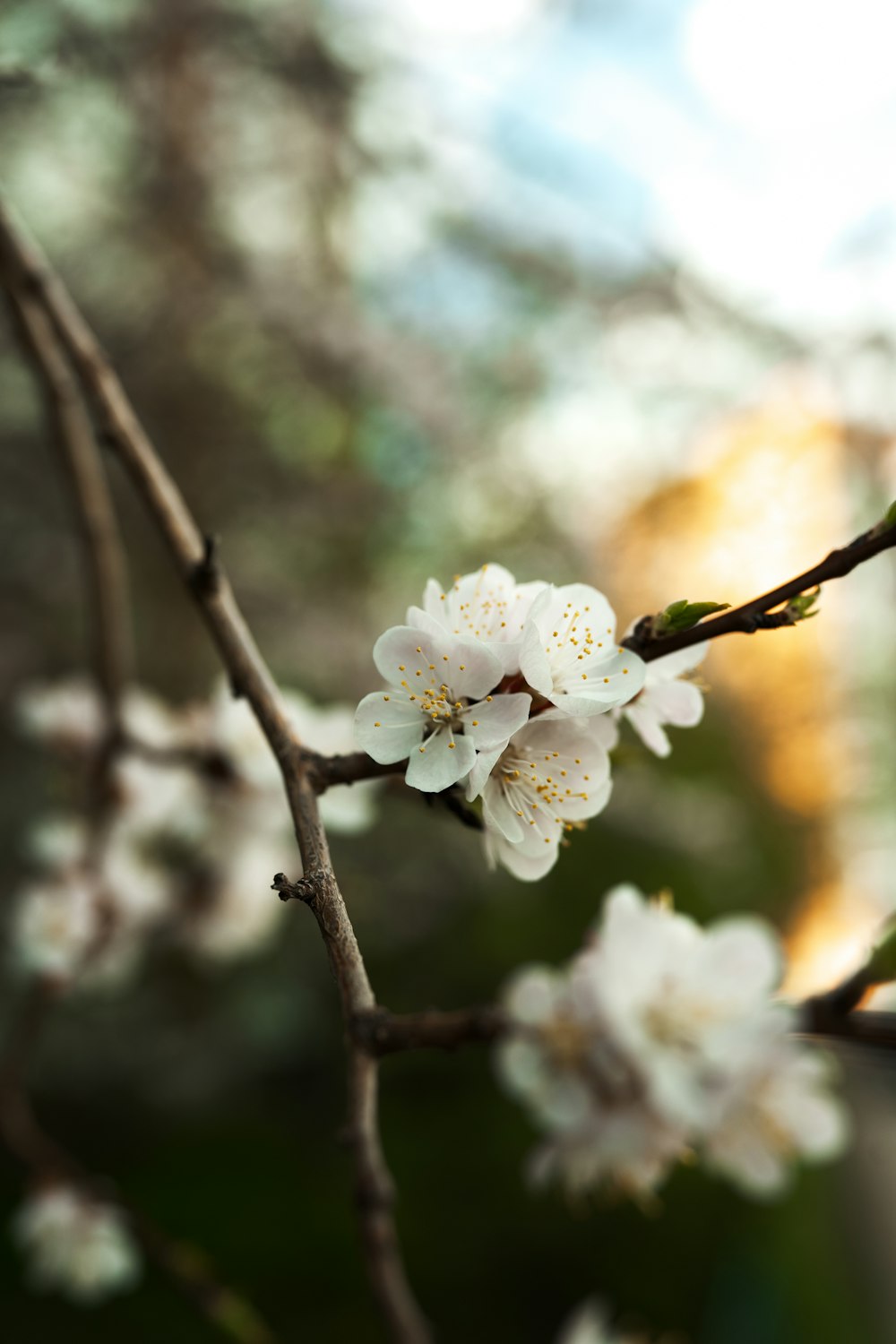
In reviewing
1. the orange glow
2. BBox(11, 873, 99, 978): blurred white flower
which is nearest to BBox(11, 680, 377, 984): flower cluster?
BBox(11, 873, 99, 978): blurred white flower

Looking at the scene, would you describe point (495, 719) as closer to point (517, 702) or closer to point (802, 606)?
point (517, 702)

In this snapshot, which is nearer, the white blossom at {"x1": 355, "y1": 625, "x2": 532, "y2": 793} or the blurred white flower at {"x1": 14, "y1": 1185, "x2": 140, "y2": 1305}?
the white blossom at {"x1": 355, "y1": 625, "x2": 532, "y2": 793}

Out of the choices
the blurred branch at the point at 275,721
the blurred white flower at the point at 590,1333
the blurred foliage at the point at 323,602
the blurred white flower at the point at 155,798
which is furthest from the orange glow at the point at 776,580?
the blurred branch at the point at 275,721

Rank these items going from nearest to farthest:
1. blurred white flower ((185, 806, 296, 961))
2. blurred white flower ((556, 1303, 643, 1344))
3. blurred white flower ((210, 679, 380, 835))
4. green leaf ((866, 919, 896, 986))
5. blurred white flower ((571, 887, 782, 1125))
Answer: green leaf ((866, 919, 896, 986)) → blurred white flower ((571, 887, 782, 1125)) → blurred white flower ((210, 679, 380, 835)) → blurred white flower ((556, 1303, 643, 1344)) → blurred white flower ((185, 806, 296, 961))

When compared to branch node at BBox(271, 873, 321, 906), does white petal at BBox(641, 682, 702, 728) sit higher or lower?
higher

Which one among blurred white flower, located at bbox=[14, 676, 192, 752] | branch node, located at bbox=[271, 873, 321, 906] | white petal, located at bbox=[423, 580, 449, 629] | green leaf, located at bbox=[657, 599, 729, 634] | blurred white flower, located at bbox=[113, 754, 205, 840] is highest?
blurred white flower, located at bbox=[14, 676, 192, 752]

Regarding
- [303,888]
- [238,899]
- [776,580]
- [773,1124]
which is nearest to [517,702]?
[303,888]

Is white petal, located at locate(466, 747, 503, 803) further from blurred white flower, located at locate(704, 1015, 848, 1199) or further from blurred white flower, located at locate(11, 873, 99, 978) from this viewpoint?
blurred white flower, located at locate(11, 873, 99, 978)

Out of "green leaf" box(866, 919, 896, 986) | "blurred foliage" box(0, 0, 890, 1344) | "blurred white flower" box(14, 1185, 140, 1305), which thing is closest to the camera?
"green leaf" box(866, 919, 896, 986)
